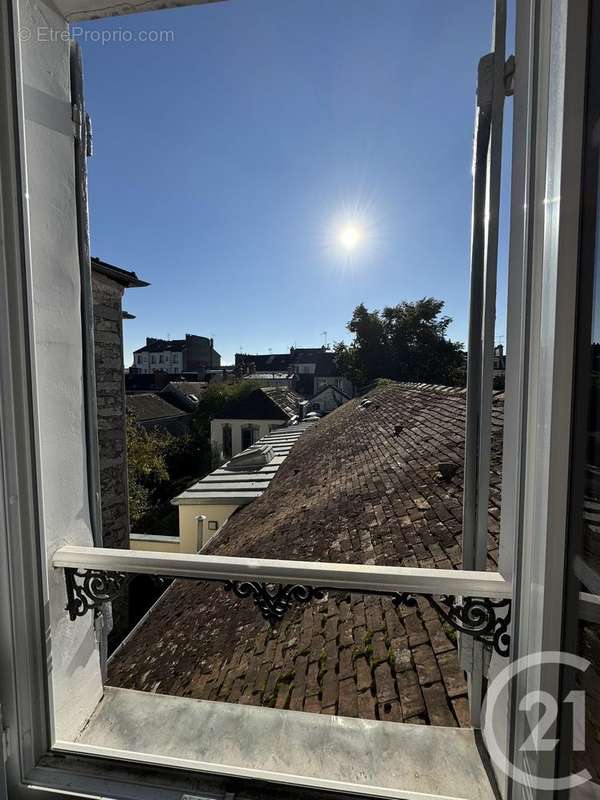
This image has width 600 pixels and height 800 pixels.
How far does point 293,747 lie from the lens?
1022 mm

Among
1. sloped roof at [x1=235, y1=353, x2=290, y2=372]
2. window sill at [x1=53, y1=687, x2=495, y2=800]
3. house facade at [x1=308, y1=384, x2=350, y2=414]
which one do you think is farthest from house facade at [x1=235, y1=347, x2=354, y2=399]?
window sill at [x1=53, y1=687, x2=495, y2=800]

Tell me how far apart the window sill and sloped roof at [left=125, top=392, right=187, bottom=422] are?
1491cm

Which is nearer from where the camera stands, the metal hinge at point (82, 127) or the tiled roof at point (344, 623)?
the metal hinge at point (82, 127)

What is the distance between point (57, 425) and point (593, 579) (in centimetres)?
130

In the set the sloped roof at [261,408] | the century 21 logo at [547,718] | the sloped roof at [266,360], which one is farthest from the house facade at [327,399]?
the century 21 logo at [547,718]

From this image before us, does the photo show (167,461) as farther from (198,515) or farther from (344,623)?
(344,623)

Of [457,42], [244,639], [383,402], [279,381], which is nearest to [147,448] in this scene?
[383,402]

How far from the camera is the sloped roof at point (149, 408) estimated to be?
609 inches

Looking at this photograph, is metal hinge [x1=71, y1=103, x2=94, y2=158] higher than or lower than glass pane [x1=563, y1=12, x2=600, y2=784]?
higher

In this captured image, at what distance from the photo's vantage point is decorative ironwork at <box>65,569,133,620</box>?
104 cm

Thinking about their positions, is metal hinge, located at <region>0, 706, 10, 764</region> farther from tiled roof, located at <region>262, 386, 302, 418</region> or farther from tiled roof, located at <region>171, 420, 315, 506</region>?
tiled roof, located at <region>262, 386, 302, 418</region>

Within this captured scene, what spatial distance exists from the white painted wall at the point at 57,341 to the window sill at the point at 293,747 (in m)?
0.16

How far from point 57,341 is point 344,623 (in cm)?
167

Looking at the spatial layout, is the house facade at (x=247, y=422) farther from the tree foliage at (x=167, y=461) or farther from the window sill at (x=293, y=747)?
the window sill at (x=293, y=747)
